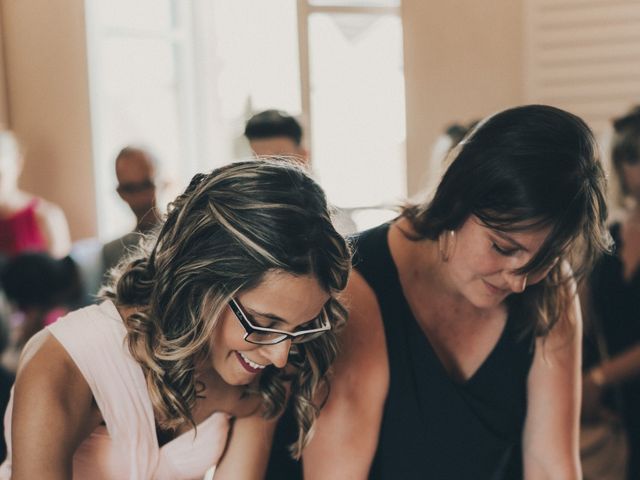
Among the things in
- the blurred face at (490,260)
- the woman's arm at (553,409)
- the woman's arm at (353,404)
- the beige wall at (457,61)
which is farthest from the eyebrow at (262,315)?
the beige wall at (457,61)

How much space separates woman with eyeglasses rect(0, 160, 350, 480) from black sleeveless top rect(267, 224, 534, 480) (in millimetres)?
141

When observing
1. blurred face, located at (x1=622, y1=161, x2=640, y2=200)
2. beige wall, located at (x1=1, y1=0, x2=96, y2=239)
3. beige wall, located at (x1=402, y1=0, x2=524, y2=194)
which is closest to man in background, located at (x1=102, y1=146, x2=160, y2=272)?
beige wall, located at (x1=1, y1=0, x2=96, y2=239)

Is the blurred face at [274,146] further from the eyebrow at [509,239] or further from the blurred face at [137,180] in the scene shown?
the eyebrow at [509,239]

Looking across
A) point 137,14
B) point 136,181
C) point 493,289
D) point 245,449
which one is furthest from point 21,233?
point 493,289

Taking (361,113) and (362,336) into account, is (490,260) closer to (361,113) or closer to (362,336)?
(362,336)

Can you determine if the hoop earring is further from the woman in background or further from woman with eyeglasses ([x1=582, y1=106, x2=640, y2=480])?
the woman in background

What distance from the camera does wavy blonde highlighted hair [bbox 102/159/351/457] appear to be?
1162 mm

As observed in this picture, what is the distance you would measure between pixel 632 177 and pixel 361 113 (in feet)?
5.54

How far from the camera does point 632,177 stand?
2240 millimetres

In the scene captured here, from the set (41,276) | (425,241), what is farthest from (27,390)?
(41,276)

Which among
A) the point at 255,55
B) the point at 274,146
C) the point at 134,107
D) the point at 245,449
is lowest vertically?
the point at 245,449

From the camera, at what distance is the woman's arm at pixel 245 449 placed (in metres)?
1.46

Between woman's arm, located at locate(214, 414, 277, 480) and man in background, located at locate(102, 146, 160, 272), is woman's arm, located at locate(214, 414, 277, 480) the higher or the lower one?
the lower one

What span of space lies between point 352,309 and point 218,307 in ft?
1.04
